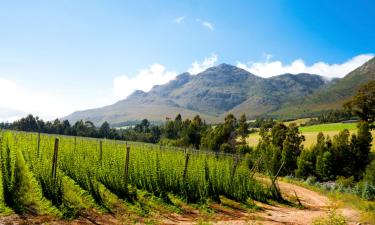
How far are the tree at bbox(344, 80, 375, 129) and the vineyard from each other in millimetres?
32508

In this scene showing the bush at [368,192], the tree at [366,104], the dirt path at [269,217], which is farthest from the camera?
the tree at [366,104]

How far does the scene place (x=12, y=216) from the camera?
1222 centimetres

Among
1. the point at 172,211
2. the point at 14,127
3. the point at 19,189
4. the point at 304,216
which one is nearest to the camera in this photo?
the point at 19,189

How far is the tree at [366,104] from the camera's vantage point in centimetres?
5191

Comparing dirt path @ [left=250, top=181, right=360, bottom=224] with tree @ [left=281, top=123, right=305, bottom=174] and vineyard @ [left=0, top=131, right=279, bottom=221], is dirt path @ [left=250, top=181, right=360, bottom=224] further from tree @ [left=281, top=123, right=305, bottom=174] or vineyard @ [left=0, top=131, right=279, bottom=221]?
tree @ [left=281, top=123, right=305, bottom=174]

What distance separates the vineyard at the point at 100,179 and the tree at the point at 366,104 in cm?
3251

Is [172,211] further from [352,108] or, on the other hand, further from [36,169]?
[352,108]

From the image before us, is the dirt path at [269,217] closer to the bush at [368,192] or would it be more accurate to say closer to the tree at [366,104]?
the bush at [368,192]

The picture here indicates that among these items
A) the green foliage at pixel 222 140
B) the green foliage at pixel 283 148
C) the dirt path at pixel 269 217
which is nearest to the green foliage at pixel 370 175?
the green foliage at pixel 283 148

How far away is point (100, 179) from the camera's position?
1870 cm

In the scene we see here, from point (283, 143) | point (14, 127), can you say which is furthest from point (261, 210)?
point (14, 127)

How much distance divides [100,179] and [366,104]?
1715 inches

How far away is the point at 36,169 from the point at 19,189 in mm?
1187

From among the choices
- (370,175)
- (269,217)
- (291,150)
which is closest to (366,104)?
(291,150)
